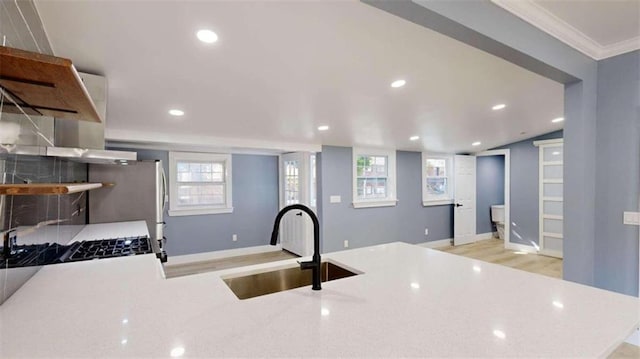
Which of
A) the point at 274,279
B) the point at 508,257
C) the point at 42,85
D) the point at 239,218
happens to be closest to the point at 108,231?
the point at 274,279

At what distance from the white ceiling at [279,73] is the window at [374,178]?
1.14 metres

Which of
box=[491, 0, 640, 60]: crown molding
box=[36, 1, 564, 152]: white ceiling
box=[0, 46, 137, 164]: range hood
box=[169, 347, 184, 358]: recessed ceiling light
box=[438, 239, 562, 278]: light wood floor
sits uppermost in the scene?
box=[491, 0, 640, 60]: crown molding

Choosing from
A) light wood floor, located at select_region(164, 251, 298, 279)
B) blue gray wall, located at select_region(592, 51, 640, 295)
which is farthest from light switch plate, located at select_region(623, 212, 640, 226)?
light wood floor, located at select_region(164, 251, 298, 279)

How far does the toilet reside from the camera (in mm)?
6805

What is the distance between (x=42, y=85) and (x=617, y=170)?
332 centimetres

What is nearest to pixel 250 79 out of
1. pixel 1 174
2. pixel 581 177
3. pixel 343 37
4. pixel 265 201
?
pixel 343 37

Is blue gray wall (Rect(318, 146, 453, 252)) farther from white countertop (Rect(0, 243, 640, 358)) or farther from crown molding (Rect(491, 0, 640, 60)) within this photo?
white countertop (Rect(0, 243, 640, 358))

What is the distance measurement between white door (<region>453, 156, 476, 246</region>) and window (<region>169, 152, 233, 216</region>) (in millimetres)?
4678

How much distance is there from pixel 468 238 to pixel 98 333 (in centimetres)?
684

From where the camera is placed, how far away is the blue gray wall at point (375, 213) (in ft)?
16.6

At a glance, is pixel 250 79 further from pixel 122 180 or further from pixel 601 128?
pixel 601 128

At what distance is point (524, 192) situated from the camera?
580cm

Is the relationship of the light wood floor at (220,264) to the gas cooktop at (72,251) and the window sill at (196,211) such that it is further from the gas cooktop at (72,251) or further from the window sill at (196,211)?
the gas cooktop at (72,251)

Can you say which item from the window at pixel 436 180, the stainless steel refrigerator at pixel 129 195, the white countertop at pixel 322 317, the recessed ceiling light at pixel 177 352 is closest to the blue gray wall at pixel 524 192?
the window at pixel 436 180
